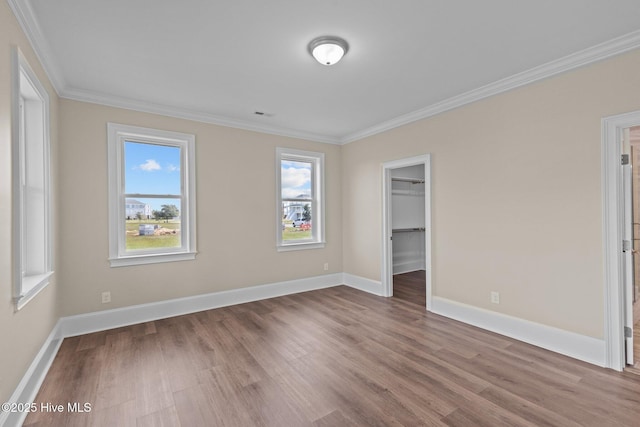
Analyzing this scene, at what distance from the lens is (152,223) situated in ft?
12.4

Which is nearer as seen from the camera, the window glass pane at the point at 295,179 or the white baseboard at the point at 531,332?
the white baseboard at the point at 531,332

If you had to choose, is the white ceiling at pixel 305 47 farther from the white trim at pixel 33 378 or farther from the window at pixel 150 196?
the white trim at pixel 33 378

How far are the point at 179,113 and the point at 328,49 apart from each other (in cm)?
245

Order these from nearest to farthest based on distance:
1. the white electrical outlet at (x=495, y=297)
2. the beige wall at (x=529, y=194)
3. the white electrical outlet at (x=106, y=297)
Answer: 1. the beige wall at (x=529, y=194)
2. the white electrical outlet at (x=495, y=297)
3. the white electrical outlet at (x=106, y=297)

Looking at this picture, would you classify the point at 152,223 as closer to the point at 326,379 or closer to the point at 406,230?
the point at 326,379

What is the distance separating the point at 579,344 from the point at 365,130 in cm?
378

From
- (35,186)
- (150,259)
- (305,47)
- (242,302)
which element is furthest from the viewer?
(242,302)

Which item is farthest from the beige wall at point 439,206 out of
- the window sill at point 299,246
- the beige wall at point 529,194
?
Result: the window sill at point 299,246

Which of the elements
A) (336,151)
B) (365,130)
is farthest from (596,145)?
(336,151)

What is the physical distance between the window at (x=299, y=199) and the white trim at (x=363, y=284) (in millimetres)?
827

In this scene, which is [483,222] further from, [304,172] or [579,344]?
[304,172]

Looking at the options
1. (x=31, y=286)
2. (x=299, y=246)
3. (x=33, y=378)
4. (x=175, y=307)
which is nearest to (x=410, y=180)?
(x=299, y=246)

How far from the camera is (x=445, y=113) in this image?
3709 millimetres

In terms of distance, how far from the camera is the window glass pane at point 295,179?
493cm
